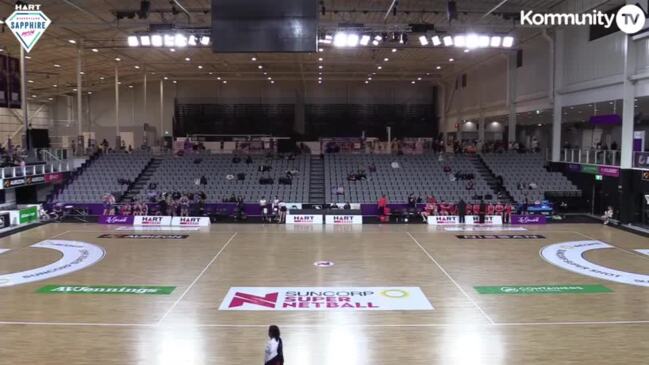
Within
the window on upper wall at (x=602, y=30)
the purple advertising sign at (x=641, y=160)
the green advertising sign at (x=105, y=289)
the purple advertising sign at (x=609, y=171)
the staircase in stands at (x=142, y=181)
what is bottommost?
the green advertising sign at (x=105, y=289)

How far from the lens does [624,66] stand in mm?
22812

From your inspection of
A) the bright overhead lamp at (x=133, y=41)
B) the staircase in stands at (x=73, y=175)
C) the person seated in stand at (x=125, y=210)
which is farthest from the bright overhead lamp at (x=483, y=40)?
the staircase in stands at (x=73, y=175)

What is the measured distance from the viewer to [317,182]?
31.0 metres

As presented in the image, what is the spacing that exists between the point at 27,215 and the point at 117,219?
418cm

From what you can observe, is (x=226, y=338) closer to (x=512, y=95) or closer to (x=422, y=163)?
(x=422, y=163)

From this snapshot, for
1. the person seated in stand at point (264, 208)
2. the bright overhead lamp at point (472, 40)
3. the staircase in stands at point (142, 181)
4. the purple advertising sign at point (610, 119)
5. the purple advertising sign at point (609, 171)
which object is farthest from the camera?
the staircase in stands at point (142, 181)

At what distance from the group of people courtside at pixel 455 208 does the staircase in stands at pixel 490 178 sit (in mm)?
Result: 1997

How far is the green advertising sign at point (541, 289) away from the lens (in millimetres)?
12891

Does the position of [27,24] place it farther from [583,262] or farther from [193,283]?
[583,262]

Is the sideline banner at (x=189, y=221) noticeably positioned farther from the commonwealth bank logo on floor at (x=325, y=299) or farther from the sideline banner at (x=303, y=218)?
the commonwealth bank logo on floor at (x=325, y=299)

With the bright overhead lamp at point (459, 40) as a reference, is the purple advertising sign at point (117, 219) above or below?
below

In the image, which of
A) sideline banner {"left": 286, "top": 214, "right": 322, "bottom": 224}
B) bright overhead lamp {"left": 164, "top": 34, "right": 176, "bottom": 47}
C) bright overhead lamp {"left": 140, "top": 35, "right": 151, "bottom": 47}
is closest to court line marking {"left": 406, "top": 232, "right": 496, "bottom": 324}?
sideline banner {"left": 286, "top": 214, "right": 322, "bottom": 224}

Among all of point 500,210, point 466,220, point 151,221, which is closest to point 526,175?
point 500,210

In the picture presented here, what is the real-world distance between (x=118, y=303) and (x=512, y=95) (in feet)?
95.4
